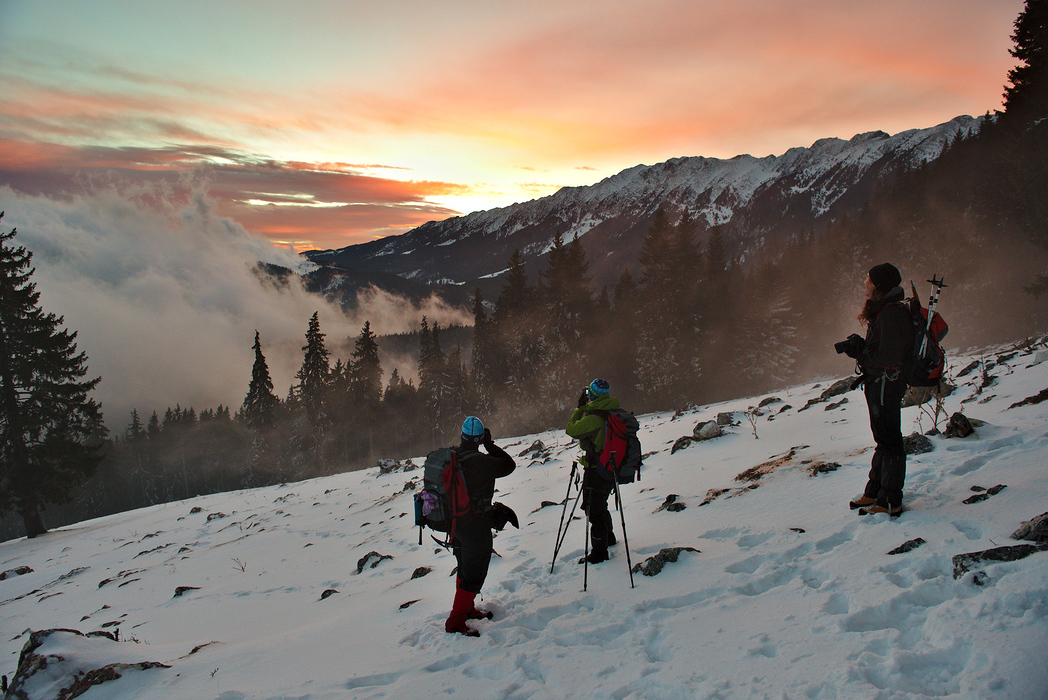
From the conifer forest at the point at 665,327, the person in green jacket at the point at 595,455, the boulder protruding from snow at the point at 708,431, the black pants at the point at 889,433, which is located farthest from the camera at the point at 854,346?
the conifer forest at the point at 665,327

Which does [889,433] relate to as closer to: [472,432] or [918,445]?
[918,445]

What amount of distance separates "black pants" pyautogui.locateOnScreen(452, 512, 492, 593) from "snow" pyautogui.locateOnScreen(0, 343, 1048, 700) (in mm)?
478

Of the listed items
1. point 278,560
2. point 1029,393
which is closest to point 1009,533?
point 1029,393

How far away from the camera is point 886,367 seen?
18.2ft

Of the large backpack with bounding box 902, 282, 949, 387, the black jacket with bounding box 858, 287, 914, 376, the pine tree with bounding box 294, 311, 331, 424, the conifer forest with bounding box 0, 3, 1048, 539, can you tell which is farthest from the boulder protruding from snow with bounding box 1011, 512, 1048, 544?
the pine tree with bounding box 294, 311, 331, 424

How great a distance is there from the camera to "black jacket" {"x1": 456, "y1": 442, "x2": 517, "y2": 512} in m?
5.74

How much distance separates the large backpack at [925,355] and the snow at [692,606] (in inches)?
59.9

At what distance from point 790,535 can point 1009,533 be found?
200cm

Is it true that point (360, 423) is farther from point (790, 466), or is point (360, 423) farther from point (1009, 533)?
point (1009, 533)

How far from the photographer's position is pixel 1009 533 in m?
4.67

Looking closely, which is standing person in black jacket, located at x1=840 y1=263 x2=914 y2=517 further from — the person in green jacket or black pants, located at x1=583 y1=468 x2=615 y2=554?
black pants, located at x1=583 y1=468 x2=615 y2=554

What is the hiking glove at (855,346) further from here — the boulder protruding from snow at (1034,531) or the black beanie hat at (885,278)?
the boulder protruding from snow at (1034,531)

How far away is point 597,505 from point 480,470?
186 cm

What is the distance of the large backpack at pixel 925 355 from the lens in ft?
17.8
